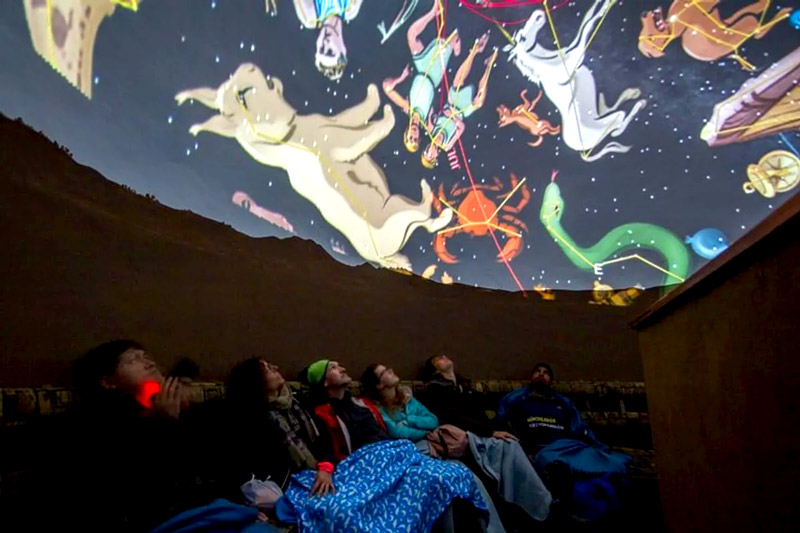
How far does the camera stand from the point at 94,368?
1756mm

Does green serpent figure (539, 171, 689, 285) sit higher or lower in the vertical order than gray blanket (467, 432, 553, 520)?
higher

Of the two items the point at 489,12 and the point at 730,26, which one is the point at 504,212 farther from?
the point at 730,26

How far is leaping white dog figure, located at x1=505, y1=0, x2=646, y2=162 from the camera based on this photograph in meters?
5.51

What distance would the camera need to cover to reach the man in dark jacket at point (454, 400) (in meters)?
3.17

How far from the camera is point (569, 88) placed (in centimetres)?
564

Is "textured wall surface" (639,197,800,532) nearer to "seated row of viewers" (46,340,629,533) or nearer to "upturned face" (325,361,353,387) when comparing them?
"seated row of viewers" (46,340,629,533)

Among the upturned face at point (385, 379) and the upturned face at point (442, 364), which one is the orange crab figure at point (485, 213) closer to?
the upturned face at point (442, 364)

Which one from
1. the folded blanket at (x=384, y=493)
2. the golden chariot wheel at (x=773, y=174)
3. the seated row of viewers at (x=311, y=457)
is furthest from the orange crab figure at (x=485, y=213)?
the folded blanket at (x=384, y=493)

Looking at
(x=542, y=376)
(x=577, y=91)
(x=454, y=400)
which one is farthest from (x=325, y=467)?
(x=577, y=91)

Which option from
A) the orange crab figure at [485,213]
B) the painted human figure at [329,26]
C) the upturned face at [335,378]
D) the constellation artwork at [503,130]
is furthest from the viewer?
the orange crab figure at [485,213]

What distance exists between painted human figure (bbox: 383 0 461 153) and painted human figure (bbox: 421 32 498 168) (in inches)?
5.9

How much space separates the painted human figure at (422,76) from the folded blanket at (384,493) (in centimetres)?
321

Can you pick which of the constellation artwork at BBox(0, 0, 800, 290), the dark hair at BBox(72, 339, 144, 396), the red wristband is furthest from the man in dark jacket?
the dark hair at BBox(72, 339, 144, 396)

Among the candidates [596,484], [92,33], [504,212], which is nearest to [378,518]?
[596,484]
